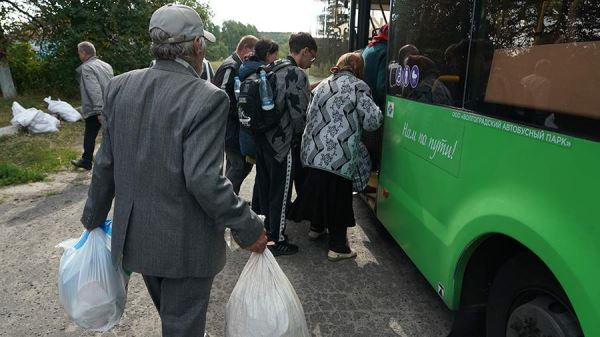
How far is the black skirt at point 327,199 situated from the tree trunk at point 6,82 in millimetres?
14201

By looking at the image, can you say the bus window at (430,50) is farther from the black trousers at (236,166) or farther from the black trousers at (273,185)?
the black trousers at (236,166)

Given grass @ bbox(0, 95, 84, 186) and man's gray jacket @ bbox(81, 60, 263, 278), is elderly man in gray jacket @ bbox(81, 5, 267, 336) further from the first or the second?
grass @ bbox(0, 95, 84, 186)

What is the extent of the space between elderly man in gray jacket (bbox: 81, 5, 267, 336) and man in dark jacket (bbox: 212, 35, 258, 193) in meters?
2.38

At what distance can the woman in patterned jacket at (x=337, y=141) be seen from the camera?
342cm

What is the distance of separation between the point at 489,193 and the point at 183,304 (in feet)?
4.86

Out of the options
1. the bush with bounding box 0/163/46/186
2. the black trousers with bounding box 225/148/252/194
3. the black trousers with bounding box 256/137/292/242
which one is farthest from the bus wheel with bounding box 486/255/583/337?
the bush with bounding box 0/163/46/186

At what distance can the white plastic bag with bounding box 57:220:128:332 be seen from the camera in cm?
199

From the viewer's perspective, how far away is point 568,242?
1587 millimetres

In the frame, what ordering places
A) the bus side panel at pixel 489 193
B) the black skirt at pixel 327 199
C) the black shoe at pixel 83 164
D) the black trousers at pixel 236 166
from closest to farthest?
1. the bus side panel at pixel 489 193
2. the black skirt at pixel 327 199
3. the black trousers at pixel 236 166
4. the black shoe at pixel 83 164

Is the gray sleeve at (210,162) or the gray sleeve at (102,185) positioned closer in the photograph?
the gray sleeve at (210,162)

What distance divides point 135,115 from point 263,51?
7.50 feet

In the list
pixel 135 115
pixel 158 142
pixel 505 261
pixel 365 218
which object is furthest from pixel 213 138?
pixel 365 218

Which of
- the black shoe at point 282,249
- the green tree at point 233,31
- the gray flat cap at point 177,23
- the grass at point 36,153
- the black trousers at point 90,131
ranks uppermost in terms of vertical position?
the green tree at point 233,31

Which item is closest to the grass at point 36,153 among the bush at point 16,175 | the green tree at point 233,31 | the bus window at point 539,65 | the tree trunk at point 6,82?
the bush at point 16,175
